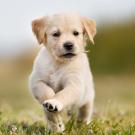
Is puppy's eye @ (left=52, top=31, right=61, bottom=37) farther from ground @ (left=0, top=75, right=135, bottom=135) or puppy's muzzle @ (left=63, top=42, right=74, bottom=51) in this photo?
ground @ (left=0, top=75, right=135, bottom=135)

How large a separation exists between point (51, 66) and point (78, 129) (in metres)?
1.11

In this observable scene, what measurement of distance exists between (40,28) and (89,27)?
0.56 meters

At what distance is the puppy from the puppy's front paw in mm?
272

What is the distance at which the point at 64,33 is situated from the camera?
762cm

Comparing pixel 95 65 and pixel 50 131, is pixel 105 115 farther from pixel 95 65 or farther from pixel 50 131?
pixel 95 65

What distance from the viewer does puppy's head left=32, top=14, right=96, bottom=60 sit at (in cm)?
754

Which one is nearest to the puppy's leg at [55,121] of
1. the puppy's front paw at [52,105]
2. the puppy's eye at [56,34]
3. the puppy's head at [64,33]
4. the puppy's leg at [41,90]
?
the puppy's leg at [41,90]

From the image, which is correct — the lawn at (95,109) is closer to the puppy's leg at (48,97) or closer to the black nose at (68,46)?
the puppy's leg at (48,97)

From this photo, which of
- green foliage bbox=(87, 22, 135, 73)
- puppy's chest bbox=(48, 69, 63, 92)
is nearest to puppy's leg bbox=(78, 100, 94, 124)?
puppy's chest bbox=(48, 69, 63, 92)

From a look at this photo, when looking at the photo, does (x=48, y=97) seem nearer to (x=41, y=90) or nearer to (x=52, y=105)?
(x=41, y=90)

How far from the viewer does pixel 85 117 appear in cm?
858

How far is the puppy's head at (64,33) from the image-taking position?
754 cm

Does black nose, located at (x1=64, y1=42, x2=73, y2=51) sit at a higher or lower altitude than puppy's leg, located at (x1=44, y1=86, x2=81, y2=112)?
higher

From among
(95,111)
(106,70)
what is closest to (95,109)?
(95,111)
